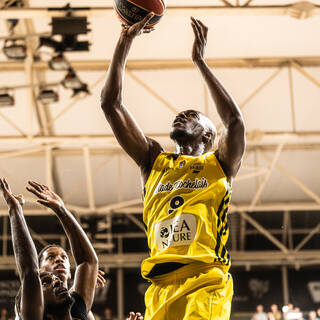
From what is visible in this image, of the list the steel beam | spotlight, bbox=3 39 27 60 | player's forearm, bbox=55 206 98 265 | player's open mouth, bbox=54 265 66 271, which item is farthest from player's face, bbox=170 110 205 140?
spotlight, bbox=3 39 27 60

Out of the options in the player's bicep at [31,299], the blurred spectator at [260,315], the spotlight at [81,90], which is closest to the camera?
the player's bicep at [31,299]

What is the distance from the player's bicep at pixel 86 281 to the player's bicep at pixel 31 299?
569mm

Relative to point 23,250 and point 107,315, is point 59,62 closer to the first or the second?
point 23,250

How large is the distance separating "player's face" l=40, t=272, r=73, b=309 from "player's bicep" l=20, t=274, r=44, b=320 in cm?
16

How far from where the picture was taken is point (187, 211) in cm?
357

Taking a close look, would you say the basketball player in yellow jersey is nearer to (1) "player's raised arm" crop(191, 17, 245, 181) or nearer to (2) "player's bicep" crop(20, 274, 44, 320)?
(1) "player's raised arm" crop(191, 17, 245, 181)

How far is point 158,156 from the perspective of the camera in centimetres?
391

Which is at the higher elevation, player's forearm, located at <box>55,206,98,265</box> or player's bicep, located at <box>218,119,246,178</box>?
player's bicep, located at <box>218,119,246,178</box>

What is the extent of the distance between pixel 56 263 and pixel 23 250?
658mm

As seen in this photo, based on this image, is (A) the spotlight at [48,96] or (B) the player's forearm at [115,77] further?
(A) the spotlight at [48,96]

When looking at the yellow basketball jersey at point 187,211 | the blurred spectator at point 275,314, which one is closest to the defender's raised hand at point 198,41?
the yellow basketball jersey at point 187,211

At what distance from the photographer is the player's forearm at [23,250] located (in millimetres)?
3443

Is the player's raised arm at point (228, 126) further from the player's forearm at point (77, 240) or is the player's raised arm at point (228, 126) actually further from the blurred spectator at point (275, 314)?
the blurred spectator at point (275, 314)

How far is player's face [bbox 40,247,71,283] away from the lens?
13.3ft
